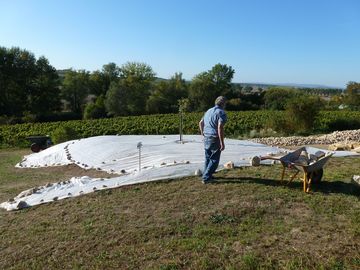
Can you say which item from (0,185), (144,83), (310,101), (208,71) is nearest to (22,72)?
(144,83)

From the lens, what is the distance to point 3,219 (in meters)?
5.47

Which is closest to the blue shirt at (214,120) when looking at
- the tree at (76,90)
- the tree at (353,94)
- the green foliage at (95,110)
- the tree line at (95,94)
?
the tree line at (95,94)

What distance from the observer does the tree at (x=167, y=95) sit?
4839 centimetres

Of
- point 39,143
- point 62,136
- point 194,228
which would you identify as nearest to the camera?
point 194,228

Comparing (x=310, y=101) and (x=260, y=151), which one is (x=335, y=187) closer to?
(x=260, y=151)

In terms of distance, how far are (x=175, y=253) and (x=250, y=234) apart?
3.02 feet

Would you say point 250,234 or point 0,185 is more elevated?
point 250,234

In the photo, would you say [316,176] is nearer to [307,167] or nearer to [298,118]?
[307,167]

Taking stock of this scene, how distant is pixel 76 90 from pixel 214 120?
160 ft

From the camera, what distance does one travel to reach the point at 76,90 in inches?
2050

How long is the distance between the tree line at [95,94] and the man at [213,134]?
1252 inches

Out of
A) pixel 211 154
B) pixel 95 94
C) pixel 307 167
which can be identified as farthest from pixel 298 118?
pixel 95 94

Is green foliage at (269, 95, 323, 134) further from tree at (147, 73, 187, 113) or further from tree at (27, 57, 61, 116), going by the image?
tree at (27, 57, 61, 116)

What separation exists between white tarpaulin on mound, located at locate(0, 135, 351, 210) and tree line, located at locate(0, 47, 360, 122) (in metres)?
26.7
